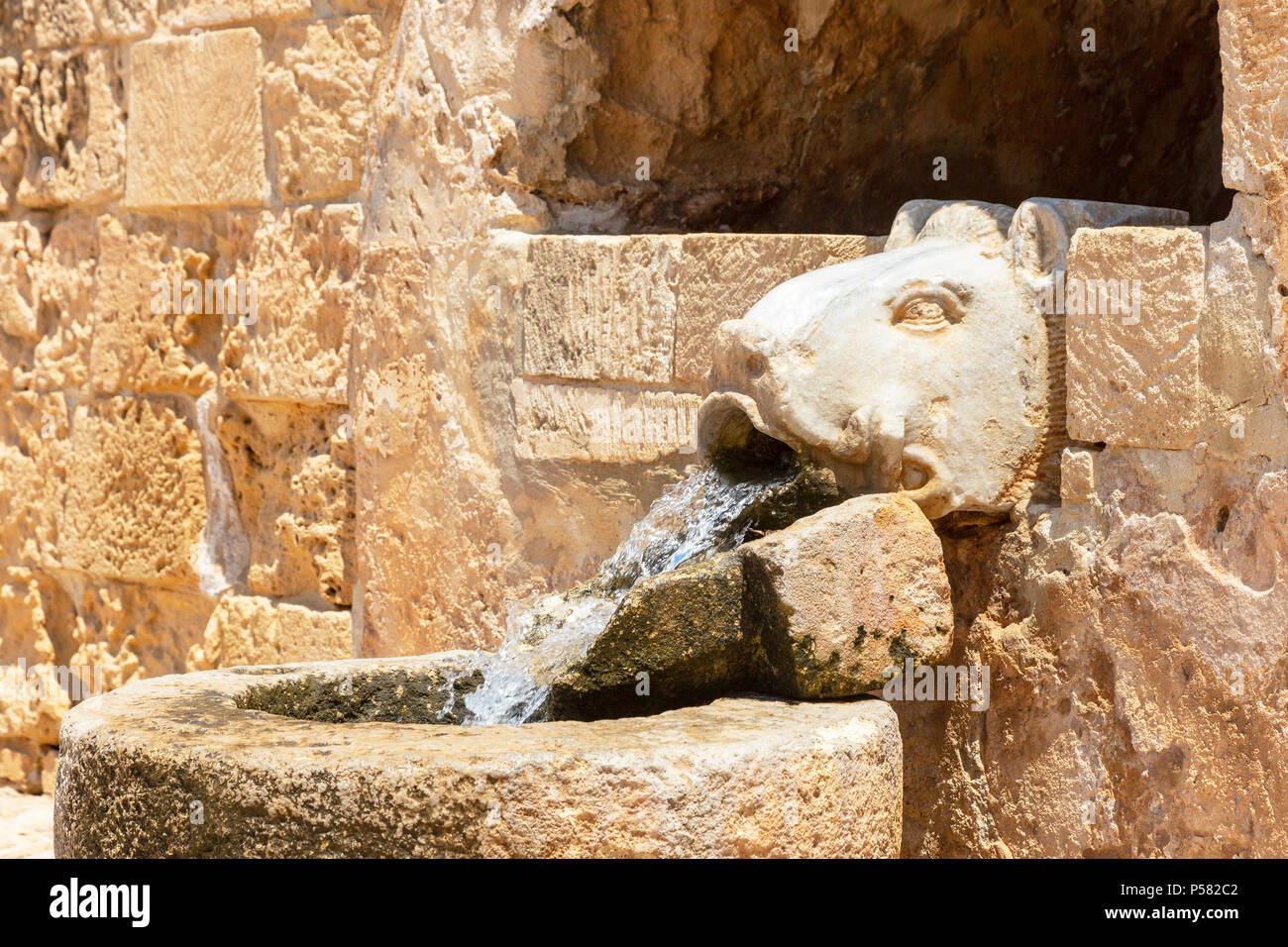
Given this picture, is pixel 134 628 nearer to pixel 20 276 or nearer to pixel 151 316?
pixel 151 316

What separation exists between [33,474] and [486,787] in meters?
2.81

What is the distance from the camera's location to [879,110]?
9.94ft

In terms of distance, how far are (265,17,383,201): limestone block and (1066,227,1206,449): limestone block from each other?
5.67 feet

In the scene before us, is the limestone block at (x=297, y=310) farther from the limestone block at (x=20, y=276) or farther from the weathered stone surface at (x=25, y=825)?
the weathered stone surface at (x=25, y=825)

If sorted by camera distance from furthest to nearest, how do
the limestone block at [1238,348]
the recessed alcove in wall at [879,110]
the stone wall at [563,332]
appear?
the recessed alcove in wall at [879,110] → the stone wall at [563,332] → the limestone block at [1238,348]

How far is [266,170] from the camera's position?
11.5 ft

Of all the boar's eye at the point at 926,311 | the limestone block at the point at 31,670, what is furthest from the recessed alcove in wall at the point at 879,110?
the limestone block at the point at 31,670

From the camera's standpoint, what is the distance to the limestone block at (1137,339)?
2.08 meters

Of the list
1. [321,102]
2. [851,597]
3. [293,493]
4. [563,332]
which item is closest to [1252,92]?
[851,597]

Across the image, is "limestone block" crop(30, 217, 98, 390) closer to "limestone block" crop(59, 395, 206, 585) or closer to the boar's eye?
"limestone block" crop(59, 395, 206, 585)

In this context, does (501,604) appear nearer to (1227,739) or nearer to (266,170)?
(266,170)

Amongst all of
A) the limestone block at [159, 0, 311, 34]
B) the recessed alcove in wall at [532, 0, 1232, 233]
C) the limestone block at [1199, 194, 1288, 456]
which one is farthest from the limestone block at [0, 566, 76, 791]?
the limestone block at [1199, 194, 1288, 456]

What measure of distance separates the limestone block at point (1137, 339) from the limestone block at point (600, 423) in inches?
28.9

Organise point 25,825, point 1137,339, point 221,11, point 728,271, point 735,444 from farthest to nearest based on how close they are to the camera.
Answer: point 25,825
point 221,11
point 728,271
point 735,444
point 1137,339
